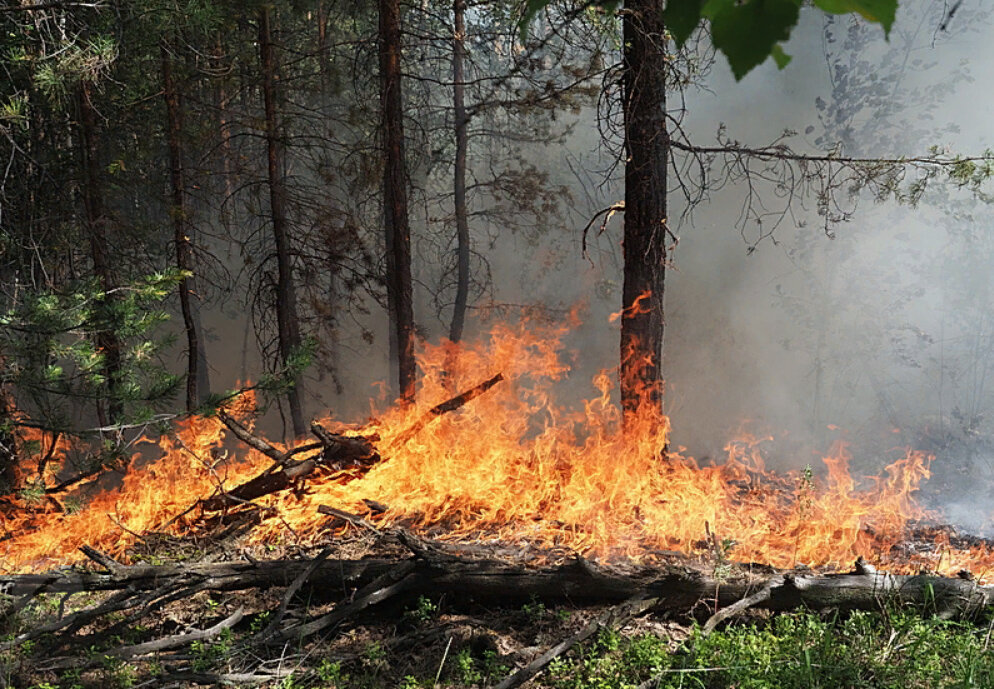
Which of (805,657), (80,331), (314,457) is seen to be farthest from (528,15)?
(314,457)

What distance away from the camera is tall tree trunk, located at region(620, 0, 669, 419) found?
620cm

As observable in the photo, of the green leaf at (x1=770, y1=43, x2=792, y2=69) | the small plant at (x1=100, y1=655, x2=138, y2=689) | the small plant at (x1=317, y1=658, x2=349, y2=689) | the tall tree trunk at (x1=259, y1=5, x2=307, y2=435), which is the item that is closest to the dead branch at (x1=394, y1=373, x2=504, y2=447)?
the small plant at (x1=317, y1=658, x2=349, y2=689)

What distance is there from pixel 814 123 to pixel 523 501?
8.45 m

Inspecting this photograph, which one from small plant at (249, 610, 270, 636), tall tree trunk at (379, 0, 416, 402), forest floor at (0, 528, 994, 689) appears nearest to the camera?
forest floor at (0, 528, 994, 689)

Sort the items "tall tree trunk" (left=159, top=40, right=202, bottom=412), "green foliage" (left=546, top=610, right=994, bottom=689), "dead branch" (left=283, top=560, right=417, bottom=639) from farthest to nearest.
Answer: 1. "tall tree trunk" (left=159, top=40, right=202, bottom=412)
2. "dead branch" (left=283, top=560, right=417, bottom=639)
3. "green foliage" (left=546, top=610, right=994, bottom=689)

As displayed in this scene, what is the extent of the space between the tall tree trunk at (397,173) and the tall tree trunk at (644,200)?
291 cm

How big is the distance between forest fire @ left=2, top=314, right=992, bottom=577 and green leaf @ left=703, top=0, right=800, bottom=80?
370 centimetres

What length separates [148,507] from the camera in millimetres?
5719

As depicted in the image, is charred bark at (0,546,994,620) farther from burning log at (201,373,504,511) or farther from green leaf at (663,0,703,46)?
green leaf at (663,0,703,46)

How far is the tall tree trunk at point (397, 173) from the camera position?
8.62 metres

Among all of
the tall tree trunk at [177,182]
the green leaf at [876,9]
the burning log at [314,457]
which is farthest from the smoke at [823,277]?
the green leaf at [876,9]

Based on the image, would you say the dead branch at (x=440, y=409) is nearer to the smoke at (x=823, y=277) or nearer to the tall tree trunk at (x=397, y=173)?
the tall tree trunk at (x=397, y=173)

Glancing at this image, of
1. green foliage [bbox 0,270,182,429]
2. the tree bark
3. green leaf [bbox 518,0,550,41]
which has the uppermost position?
green leaf [bbox 518,0,550,41]

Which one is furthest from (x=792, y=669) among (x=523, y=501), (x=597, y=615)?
(x=523, y=501)
